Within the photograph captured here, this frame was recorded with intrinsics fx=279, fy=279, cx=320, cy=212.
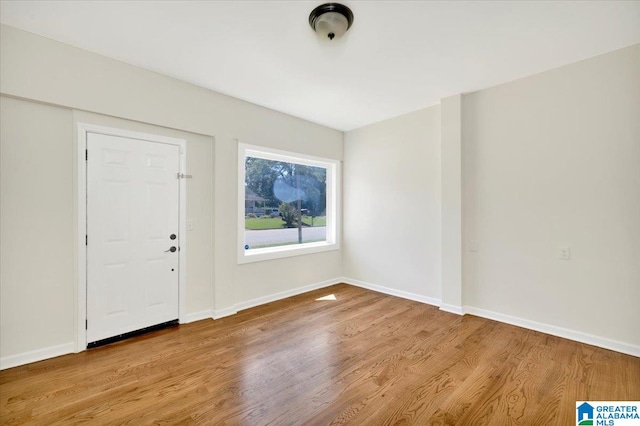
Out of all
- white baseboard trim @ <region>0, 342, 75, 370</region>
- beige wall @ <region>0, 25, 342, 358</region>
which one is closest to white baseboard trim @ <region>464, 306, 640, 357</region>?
beige wall @ <region>0, 25, 342, 358</region>

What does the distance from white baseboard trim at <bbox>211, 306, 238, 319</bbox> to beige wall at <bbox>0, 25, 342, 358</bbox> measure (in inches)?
0.5

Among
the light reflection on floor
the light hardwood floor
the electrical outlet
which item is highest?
the electrical outlet

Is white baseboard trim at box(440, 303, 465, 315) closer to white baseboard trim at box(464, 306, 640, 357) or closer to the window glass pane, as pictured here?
white baseboard trim at box(464, 306, 640, 357)

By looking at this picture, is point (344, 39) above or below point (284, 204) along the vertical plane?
above

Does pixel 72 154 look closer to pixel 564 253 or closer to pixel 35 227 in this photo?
pixel 35 227

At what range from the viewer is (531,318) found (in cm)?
320

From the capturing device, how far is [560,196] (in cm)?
301

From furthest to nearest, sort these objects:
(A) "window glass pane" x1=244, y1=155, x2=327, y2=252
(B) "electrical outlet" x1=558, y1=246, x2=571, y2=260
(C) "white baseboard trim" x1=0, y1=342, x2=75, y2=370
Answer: (A) "window glass pane" x1=244, y1=155, x2=327, y2=252
(B) "electrical outlet" x1=558, y1=246, x2=571, y2=260
(C) "white baseboard trim" x1=0, y1=342, x2=75, y2=370

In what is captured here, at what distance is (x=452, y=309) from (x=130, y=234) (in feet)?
13.2

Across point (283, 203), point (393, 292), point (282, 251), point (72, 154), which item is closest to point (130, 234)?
point (72, 154)

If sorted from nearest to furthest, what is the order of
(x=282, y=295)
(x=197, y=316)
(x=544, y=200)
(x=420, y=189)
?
1. (x=544, y=200)
2. (x=197, y=316)
3. (x=420, y=189)
4. (x=282, y=295)

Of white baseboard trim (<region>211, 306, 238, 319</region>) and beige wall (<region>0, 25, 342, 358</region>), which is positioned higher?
beige wall (<region>0, 25, 342, 358</region>)

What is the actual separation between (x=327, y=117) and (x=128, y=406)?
13.5 ft

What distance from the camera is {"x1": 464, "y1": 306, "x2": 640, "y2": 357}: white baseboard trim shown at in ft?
8.66
